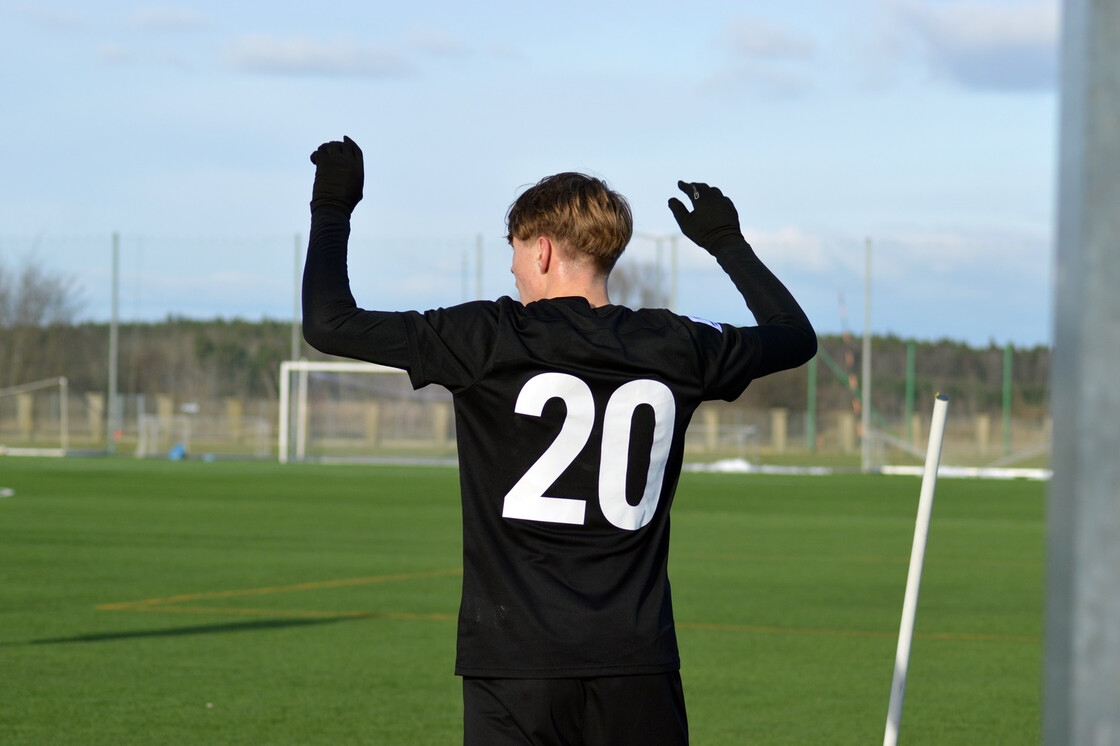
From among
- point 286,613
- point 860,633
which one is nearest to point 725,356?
point 860,633

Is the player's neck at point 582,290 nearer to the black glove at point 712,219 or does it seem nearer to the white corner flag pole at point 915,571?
the black glove at point 712,219

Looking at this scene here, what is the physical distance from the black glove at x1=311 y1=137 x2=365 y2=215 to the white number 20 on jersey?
0.45 meters

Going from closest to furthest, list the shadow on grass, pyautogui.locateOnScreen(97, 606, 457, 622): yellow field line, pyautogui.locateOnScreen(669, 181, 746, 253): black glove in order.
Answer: pyautogui.locateOnScreen(669, 181, 746, 253): black glove < the shadow on grass < pyautogui.locateOnScreen(97, 606, 457, 622): yellow field line

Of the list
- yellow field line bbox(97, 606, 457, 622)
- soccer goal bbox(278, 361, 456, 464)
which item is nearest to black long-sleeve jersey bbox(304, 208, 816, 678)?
yellow field line bbox(97, 606, 457, 622)

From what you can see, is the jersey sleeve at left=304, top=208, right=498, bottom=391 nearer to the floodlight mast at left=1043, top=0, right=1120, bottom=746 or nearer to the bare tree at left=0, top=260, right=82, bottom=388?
the floodlight mast at left=1043, top=0, right=1120, bottom=746

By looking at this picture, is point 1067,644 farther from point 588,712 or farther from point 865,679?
point 865,679

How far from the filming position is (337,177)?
8.52ft

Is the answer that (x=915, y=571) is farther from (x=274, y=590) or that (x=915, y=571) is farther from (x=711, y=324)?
(x=274, y=590)

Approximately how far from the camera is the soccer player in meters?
2.42

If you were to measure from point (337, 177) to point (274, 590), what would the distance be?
30.4ft

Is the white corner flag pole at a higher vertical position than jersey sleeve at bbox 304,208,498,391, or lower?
lower

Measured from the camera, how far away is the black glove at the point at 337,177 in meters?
2.59

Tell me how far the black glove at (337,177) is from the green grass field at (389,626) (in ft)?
13.2

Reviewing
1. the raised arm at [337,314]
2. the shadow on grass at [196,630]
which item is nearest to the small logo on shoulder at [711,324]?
Result: the raised arm at [337,314]
